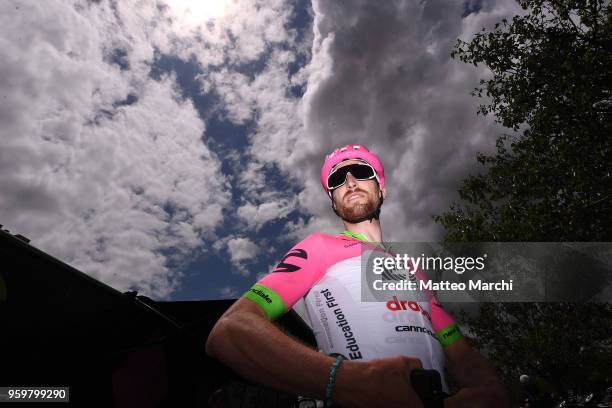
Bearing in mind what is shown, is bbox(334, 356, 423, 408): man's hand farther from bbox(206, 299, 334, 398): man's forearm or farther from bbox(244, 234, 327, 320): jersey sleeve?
bbox(244, 234, 327, 320): jersey sleeve

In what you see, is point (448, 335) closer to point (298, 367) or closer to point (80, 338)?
point (298, 367)

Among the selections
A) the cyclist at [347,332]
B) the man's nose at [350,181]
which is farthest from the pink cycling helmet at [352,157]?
the man's nose at [350,181]

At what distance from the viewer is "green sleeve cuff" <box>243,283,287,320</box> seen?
1453 millimetres

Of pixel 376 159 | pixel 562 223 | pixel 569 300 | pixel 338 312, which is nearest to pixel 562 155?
pixel 562 223

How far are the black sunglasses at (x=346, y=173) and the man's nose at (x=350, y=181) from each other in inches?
0.8

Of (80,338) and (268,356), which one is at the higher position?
(80,338)

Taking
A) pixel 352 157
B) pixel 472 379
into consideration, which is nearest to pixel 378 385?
pixel 472 379

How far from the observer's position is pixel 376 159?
263cm

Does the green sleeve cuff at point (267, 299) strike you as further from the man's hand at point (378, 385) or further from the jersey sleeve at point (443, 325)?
the jersey sleeve at point (443, 325)

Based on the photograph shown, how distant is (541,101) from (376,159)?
27.8 feet

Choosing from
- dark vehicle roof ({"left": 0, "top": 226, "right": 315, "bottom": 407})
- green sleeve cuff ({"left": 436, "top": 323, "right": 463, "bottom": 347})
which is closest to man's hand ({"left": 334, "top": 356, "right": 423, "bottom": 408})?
green sleeve cuff ({"left": 436, "top": 323, "right": 463, "bottom": 347})

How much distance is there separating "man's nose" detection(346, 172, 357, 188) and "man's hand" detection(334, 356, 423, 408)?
53.7 inches

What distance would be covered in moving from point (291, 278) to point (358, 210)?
0.85 m

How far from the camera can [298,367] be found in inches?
46.9
